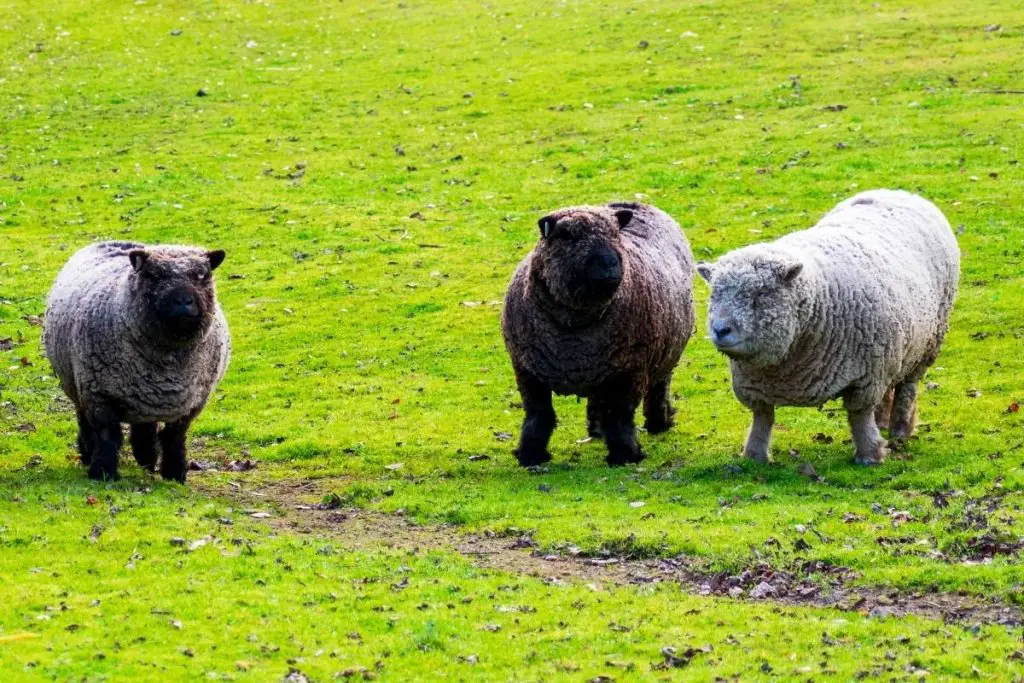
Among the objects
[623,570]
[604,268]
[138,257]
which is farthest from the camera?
[604,268]

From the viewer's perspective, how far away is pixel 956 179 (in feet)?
86.6

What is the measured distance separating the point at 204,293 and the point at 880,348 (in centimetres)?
644

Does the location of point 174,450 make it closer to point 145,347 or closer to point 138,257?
point 145,347

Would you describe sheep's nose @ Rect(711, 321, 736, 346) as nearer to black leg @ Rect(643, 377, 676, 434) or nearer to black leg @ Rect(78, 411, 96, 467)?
black leg @ Rect(643, 377, 676, 434)

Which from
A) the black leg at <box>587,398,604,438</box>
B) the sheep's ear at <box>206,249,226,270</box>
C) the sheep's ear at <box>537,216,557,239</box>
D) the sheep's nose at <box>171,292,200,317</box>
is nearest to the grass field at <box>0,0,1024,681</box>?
the black leg at <box>587,398,604,438</box>

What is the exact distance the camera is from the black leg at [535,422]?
14953 mm

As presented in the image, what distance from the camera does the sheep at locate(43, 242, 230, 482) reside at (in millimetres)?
13867

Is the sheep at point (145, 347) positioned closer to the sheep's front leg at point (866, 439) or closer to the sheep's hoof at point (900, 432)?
the sheep's front leg at point (866, 439)

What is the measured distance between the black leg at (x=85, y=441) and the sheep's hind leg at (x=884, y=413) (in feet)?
27.3

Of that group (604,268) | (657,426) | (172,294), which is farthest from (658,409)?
(172,294)

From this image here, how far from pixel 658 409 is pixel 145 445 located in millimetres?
5685

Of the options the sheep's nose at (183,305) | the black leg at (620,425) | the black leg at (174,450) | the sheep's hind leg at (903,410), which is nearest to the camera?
the sheep's nose at (183,305)

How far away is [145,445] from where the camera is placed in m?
15.1

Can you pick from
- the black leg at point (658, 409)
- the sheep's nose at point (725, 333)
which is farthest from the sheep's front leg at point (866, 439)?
the black leg at point (658, 409)
